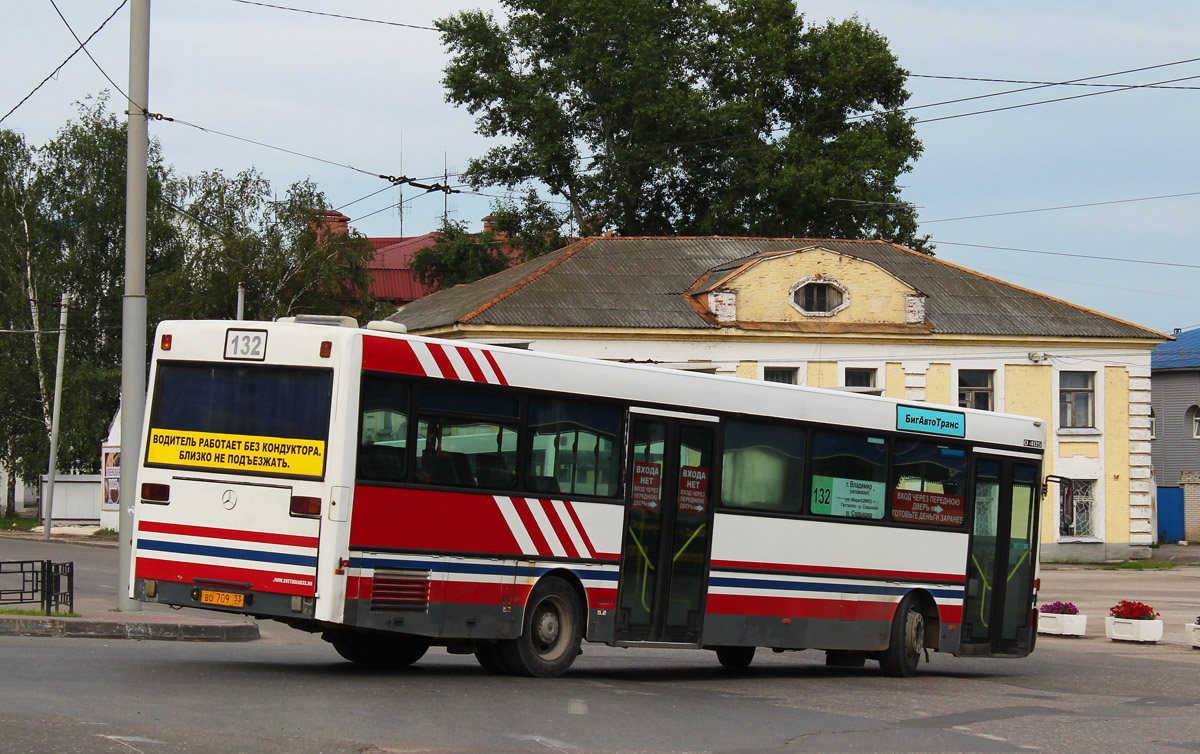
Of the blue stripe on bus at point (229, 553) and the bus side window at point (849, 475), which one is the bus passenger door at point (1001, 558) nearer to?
the bus side window at point (849, 475)

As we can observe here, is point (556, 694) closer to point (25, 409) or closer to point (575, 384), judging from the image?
point (575, 384)

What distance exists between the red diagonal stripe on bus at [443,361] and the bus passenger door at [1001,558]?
7664 millimetres

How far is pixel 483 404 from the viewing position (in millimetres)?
12602

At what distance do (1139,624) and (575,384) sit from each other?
13630 millimetres

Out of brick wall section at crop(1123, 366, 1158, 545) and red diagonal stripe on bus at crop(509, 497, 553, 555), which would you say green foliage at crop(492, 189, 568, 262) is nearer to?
brick wall section at crop(1123, 366, 1158, 545)

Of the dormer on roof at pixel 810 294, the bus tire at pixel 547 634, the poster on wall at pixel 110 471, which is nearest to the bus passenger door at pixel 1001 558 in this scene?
the bus tire at pixel 547 634

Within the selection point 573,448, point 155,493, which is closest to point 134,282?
point 155,493

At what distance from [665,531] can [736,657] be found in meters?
3.03

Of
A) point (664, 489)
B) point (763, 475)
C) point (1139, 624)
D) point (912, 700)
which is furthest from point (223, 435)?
point (1139, 624)

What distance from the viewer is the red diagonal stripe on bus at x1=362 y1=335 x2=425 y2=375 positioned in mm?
11812

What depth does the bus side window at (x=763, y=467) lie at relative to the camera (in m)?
14.7

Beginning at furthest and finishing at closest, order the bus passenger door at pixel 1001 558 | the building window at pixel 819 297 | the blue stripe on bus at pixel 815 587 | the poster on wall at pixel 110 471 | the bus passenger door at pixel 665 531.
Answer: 1. the poster on wall at pixel 110 471
2. the building window at pixel 819 297
3. the bus passenger door at pixel 1001 558
4. the blue stripe on bus at pixel 815 587
5. the bus passenger door at pixel 665 531

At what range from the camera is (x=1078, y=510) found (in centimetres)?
4441

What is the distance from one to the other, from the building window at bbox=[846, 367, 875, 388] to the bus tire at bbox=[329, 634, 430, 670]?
30.2 metres
